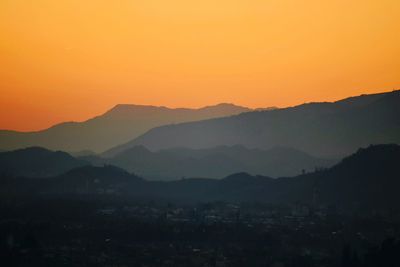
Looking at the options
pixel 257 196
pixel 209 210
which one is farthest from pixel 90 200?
pixel 257 196

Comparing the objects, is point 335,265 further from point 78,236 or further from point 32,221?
point 32,221

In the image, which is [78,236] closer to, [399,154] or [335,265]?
[335,265]

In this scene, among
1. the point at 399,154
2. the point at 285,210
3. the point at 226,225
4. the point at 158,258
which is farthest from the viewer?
the point at 399,154

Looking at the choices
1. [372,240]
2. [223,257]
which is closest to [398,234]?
[372,240]

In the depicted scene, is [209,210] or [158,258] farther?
[209,210]

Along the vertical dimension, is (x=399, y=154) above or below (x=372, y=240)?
above

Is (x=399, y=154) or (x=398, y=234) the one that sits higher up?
(x=399, y=154)

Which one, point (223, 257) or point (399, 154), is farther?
point (399, 154)

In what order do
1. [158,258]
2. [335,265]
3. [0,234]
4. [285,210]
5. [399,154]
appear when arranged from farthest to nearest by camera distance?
1. [399,154]
2. [285,210]
3. [0,234]
4. [158,258]
5. [335,265]

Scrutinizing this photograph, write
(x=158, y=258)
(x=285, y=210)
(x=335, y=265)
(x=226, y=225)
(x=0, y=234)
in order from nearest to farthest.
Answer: (x=335, y=265)
(x=158, y=258)
(x=0, y=234)
(x=226, y=225)
(x=285, y=210)
